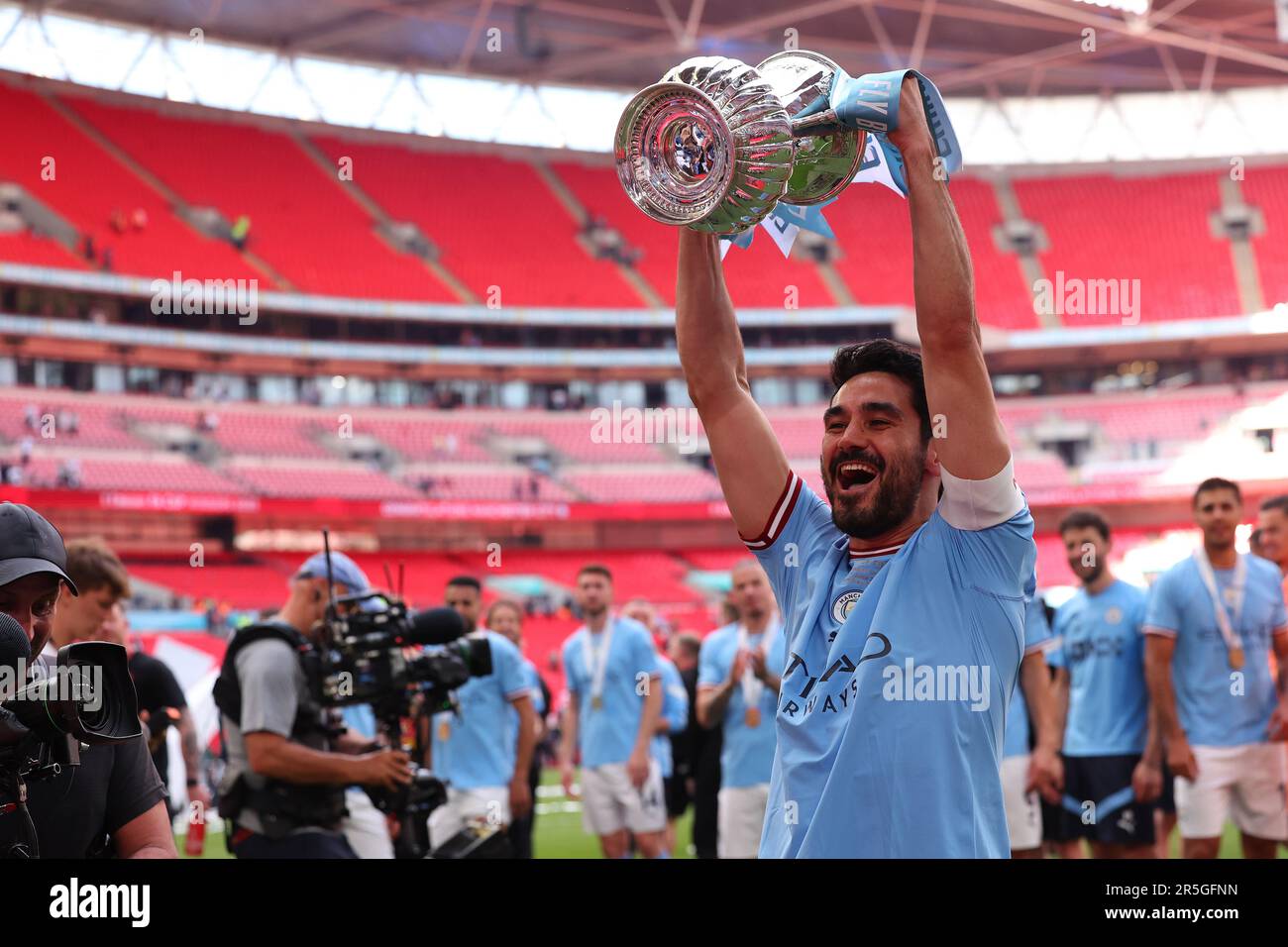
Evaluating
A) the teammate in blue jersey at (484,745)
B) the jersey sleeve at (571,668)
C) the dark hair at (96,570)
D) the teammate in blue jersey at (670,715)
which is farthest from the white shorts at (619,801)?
the dark hair at (96,570)

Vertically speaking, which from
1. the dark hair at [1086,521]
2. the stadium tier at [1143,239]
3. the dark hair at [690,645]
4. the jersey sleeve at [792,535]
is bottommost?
the dark hair at [690,645]

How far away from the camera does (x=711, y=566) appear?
1251 inches

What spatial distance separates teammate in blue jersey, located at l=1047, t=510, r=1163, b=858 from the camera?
652 centimetres

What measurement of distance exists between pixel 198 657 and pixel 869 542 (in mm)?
10769

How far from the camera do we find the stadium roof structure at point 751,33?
28859 millimetres

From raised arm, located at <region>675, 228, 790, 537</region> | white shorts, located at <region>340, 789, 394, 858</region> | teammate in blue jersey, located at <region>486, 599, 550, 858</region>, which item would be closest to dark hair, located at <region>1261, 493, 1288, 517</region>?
teammate in blue jersey, located at <region>486, 599, 550, 858</region>

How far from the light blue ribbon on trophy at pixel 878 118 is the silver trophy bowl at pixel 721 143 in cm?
4

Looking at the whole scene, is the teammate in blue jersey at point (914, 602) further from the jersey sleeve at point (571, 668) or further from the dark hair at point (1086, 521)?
the jersey sleeve at point (571, 668)

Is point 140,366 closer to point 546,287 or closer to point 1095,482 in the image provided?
point 546,287

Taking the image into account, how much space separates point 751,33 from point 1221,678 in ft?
84.5

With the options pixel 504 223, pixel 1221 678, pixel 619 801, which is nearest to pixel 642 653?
pixel 619 801

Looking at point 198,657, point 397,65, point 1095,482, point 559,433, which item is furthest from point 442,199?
Result: point 198,657

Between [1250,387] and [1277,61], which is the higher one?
[1277,61]

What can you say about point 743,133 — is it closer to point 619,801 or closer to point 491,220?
point 619,801
